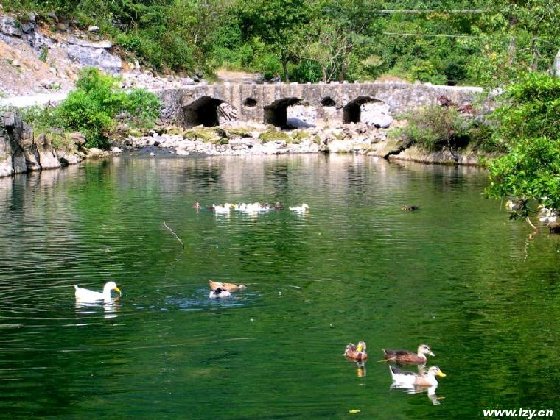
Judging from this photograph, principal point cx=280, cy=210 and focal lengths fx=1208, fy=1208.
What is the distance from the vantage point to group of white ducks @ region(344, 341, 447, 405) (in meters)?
23.9

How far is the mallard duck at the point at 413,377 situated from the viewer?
2386 cm

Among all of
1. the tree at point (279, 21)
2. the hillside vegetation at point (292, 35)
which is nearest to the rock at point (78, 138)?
the hillside vegetation at point (292, 35)

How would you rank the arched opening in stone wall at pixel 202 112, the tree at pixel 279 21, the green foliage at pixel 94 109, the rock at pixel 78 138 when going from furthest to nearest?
1. the tree at pixel 279 21
2. the arched opening in stone wall at pixel 202 112
3. the green foliage at pixel 94 109
4. the rock at pixel 78 138

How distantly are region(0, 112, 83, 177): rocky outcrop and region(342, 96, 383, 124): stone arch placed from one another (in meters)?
30.9

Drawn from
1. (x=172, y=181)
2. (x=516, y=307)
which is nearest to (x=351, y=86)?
(x=172, y=181)

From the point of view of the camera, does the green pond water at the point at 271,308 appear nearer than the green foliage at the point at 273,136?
Yes

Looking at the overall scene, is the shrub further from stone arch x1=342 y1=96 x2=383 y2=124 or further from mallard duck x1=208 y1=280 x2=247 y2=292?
mallard duck x1=208 y1=280 x2=247 y2=292

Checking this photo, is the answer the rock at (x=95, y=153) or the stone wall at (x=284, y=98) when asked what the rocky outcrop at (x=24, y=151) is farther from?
the stone wall at (x=284, y=98)

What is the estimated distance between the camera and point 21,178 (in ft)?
204

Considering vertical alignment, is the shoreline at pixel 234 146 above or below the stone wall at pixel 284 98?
below

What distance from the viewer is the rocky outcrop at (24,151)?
63219 millimetres

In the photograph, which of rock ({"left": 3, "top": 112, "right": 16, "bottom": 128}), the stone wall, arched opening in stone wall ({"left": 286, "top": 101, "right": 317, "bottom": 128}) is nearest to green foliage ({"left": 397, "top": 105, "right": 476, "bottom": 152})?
the stone wall

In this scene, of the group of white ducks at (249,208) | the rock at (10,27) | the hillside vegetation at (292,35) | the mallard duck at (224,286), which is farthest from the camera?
the hillside vegetation at (292,35)

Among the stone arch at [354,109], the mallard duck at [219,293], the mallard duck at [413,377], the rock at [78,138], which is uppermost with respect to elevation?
the stone arch at [354,109]
